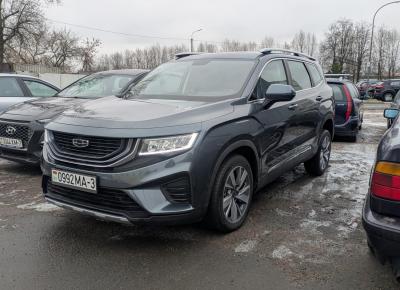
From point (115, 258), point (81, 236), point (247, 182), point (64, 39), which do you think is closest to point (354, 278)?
point (247, 182)

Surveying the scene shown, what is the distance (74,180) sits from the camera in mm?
3518

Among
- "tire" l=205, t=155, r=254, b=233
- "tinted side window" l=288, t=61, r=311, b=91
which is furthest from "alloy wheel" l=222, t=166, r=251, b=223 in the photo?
"tinted side window" l=288, t=61, r=311, b=91

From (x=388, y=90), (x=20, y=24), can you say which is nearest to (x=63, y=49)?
(x=20, y=24)

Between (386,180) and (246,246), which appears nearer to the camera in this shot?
(386,180)

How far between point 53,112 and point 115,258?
3319 millimetres

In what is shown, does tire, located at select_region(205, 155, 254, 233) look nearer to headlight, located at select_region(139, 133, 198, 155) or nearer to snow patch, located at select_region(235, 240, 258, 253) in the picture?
snow patch, located at select_region(235, 240, 258, 253)

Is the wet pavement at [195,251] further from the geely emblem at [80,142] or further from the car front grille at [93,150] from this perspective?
the geely emblem at [80,142]

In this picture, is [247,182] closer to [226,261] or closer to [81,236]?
[226,261]

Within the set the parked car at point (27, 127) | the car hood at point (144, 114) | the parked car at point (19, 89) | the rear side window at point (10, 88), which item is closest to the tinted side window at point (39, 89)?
the parked car at point (19, 89)

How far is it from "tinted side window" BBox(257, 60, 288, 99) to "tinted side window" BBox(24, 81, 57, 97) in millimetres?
5149

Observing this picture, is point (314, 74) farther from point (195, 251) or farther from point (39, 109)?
point (39, 109)

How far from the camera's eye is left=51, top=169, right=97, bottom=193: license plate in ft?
11.2

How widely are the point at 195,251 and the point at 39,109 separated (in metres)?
3.86

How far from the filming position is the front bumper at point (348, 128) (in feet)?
31.2
